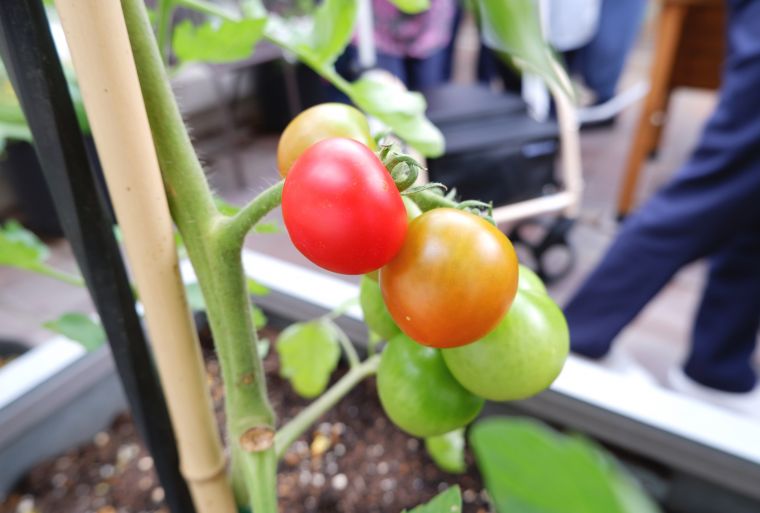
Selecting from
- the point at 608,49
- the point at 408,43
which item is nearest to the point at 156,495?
the point at 408,43

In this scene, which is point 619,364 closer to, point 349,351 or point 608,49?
point 349,351

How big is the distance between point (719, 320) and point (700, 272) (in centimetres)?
52

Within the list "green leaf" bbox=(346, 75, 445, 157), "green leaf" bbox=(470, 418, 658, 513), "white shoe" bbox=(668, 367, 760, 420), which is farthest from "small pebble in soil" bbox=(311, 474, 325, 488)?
"white shoe" bbox=(668, 367, 760, 420)

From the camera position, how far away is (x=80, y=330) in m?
0.36

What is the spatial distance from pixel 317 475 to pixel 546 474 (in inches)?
18.9

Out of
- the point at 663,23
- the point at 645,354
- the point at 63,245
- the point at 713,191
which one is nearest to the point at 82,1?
the point at 713,191

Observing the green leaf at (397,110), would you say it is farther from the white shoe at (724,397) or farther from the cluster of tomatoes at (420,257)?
the white shoe at (724,397)

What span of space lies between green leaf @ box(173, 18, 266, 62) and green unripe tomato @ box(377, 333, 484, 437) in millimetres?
200

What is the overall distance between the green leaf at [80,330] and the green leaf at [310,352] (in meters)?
0.15

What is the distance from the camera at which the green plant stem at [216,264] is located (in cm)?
21

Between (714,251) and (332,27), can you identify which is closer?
(332,27)

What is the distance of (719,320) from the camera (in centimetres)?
86

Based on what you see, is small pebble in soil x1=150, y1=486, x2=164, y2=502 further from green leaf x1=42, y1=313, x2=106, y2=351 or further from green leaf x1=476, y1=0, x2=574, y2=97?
green leaf x1=476, y1=0, x2=574, y2=97

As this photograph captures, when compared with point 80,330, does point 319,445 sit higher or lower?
lower
